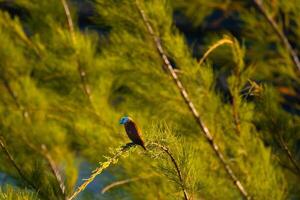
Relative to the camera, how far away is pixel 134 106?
1.44 meters

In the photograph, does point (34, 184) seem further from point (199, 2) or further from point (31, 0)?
point (199, 2)

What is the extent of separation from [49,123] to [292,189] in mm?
774

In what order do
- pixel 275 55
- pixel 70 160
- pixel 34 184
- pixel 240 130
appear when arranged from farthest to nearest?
pixel 275 55 → pixel 70 160 → pixel 240 130 → pixel 34 184

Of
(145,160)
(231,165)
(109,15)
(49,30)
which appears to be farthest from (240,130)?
(49,30)

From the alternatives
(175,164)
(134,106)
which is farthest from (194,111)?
(175,164)

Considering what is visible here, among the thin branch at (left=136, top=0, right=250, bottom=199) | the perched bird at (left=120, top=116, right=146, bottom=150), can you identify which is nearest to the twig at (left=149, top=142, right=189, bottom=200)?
the perched bird at (left=120, top=116, right=146, bottom=150)

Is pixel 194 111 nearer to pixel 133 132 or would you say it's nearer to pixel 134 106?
pixel 134 106

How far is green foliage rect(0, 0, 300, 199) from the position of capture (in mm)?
1161

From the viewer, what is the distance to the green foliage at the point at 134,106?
3.81ft

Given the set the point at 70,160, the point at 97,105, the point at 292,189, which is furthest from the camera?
the point at 70,160

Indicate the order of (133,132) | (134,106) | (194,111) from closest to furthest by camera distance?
(133,132) < (194,111) < (134,106)

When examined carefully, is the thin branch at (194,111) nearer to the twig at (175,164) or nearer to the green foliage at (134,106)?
the green foliage at (134,106)

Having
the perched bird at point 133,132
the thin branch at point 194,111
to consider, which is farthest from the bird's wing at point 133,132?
the thin branch at point 194,111

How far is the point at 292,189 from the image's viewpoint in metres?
1.37
